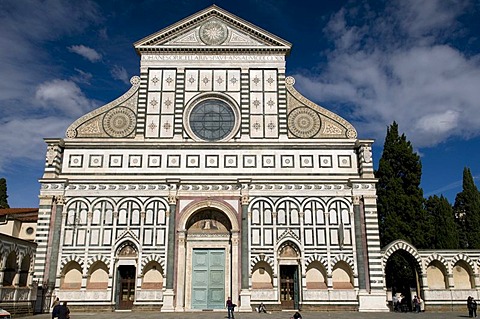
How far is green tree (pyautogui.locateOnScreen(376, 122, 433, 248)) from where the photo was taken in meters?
29.0

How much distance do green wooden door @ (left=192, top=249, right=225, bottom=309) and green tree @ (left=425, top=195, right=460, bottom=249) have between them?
14.7 meters

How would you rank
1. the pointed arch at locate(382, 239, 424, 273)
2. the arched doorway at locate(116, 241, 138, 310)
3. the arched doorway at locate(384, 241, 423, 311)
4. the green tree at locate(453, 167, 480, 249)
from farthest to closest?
the green tree at locate(453, 167, 480, 249), the arched doorway at locate(384, 241, 423, 311), the pointed arch at locate(382, 239, 424, 273), the arched doorway at locate(116, 241, 138, 310)

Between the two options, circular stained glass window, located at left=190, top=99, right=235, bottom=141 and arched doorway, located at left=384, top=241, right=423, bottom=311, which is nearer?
arched doorway, located at left=384, top=241, right=423, bottom=311

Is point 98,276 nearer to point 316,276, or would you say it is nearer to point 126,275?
point 126,275

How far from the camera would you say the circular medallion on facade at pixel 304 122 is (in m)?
26.4

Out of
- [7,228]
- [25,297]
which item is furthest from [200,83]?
[7,228]

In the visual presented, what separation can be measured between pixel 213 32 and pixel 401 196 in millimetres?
16330

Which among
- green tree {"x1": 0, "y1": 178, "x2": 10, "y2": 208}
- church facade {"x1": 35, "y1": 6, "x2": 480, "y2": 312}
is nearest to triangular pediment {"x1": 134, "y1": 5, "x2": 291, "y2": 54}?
church facade {"x1": 35, "y1": 6, "x2": 480, "y2": 312}

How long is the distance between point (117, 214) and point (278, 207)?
895 centimetres

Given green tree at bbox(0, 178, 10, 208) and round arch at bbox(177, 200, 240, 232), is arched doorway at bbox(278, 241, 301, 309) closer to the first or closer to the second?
round arch at bbox(177, 200, 240, 232)

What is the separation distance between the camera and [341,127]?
26.5 m

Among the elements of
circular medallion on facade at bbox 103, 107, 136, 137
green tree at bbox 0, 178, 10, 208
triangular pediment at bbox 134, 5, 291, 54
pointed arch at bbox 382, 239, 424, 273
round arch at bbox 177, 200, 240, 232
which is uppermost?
triangular pediment at bbox 134, 5, 291, 54

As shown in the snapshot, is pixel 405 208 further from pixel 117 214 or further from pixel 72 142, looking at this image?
pixel 72 142

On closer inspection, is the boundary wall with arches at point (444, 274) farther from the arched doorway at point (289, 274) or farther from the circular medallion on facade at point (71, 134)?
the circular medallion on facade at point (71, 134)
